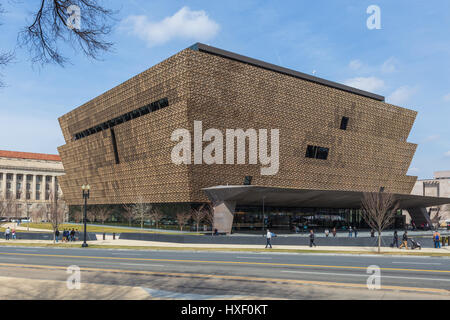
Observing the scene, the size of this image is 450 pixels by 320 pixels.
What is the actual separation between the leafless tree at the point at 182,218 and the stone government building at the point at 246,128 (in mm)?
1774

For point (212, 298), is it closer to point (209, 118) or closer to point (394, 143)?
point (209, 118)

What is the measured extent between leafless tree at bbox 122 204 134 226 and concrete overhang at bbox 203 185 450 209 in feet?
77.3

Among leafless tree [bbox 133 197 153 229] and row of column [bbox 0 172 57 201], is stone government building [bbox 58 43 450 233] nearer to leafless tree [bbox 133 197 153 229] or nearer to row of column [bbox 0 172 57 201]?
leafless tree [bbox 133 197 153 229]

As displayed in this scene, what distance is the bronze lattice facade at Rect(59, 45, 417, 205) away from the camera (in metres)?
58.8

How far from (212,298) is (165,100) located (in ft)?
175

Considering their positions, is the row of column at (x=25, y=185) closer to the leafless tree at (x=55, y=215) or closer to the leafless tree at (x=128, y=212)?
the leafless tree at (x=55, y=215)

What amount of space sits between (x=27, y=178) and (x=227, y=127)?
115294mm

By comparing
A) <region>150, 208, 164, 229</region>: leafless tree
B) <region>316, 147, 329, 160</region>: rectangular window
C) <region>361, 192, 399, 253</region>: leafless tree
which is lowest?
<region>150, 208, 164, 229</region>: leafless tree

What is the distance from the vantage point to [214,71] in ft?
193

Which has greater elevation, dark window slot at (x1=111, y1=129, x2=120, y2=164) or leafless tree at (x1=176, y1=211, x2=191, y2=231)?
dark window slot at (x1=111, y1=129, x2=120, y2=164)

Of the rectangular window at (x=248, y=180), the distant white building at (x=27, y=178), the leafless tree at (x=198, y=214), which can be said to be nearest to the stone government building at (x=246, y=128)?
the rectangular window at (x=248, y=180)

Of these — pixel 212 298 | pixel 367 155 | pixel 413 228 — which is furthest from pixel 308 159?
pixel 212 298

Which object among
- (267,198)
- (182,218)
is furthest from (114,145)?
(267,198)

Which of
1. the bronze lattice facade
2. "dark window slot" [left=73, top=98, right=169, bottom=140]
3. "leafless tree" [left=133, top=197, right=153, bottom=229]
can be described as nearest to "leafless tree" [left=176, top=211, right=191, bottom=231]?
the bronze lattice facade
